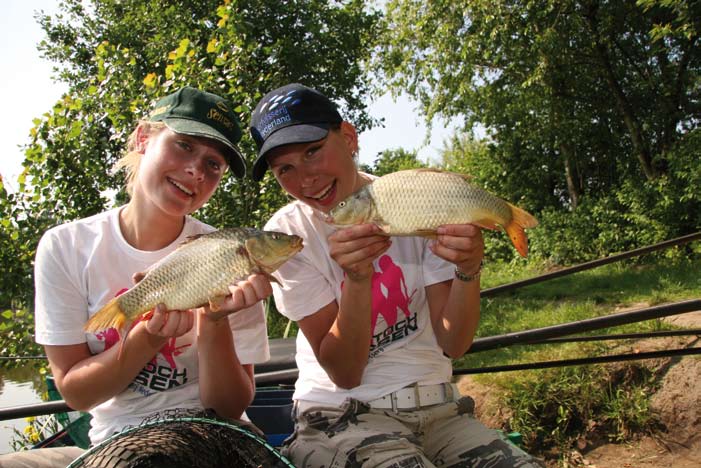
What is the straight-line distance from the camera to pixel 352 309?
1.74 metres

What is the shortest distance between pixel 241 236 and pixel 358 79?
13.5 m

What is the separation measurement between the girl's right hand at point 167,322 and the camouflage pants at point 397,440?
1.68ft

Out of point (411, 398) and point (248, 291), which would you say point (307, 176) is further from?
point (411, 398)

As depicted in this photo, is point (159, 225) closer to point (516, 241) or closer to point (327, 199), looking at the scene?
point (327, 199)

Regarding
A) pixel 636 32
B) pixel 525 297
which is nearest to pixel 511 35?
pixel 636 32

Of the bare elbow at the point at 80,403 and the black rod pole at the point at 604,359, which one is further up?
the bare elbow at the point at 80,403

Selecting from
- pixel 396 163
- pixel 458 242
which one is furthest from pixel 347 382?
pixel 396 163

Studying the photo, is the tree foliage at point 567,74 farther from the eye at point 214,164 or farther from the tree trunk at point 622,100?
the eye at point 214,164

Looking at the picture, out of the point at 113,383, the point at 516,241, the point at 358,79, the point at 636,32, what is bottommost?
the point at 113,383

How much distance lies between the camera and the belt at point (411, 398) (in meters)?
1.80

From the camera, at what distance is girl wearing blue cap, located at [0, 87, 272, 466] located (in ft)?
5.56

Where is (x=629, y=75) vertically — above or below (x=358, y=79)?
below

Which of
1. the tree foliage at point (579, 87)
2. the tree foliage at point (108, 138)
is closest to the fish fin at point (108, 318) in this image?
the tree foliage at point (108, 138)

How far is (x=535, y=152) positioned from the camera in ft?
39.6
